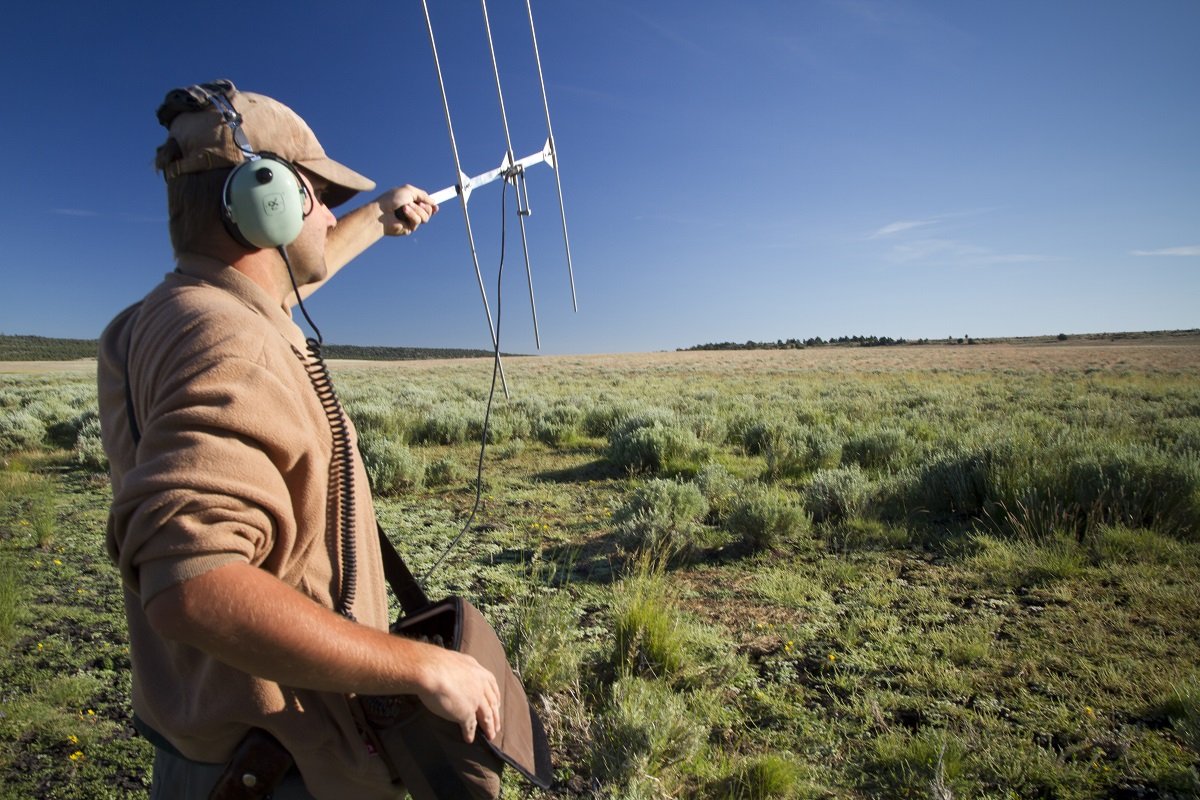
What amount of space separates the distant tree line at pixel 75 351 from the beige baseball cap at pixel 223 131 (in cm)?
8693

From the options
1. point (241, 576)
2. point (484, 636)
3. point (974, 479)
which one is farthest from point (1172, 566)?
point (241, 576)

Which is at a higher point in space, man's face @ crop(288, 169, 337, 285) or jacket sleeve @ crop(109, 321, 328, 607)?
man's face @ crop(288, 169, 337, 285)

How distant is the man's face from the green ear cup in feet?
0.66

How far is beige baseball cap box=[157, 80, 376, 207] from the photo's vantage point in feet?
4.68

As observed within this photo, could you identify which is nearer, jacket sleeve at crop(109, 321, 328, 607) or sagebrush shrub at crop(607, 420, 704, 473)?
jacket sleeve at crop(109, 321, 328, 607)

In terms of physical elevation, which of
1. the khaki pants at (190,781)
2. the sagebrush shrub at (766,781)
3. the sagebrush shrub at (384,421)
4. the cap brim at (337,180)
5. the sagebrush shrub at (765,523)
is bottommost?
the sagebrush shrub at (766,781)

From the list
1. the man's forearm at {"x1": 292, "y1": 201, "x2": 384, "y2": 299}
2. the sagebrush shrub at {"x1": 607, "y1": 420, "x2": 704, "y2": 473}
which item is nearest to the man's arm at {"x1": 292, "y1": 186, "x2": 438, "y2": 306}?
the man's forearm at {"x1": 292, "y1": 201, "x2": 384, "y2": 299}

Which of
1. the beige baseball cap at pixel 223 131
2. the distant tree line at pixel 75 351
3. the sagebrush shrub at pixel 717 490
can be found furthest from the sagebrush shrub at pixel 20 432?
the distant tree line at pixel 75 351

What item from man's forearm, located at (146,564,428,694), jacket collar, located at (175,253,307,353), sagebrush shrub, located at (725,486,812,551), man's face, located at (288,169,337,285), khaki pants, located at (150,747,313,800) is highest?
man's face, located at (288,169,337,285)

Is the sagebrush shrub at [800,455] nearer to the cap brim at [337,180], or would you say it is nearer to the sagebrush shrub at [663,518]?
the sagebrush shrub at [663,518]

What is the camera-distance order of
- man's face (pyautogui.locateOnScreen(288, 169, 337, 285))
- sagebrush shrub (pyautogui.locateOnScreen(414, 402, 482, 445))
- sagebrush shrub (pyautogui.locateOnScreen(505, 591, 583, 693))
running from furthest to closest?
sagebrush shrub (pyautogui.locateOnScreen(414, 402, 482, 445)) → sagebrush shrub (pyautogui.locateOnScreen(505, 591, 583, 693)) → man's face (pyautogui.locateOnScreen(288, 169, 337, 285))

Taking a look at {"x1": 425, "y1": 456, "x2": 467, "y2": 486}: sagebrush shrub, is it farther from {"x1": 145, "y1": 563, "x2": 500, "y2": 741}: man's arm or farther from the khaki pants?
{"x1": 145, "y1": 563, "x2": 500, "y2": 741}: man's arm

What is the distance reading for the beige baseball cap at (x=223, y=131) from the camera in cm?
143

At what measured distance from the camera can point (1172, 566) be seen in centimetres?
469
